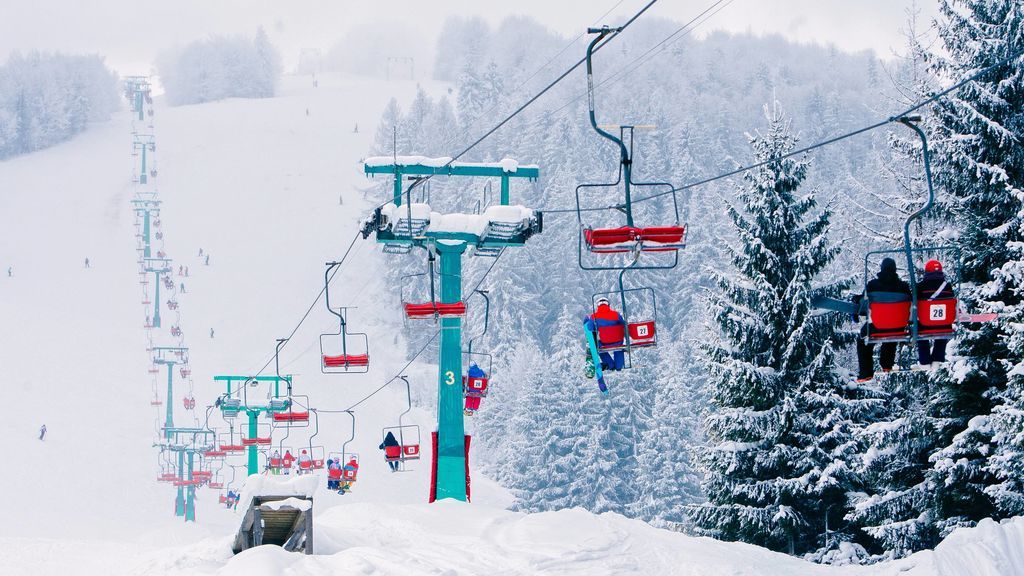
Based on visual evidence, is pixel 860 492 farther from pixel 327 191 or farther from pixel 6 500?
pixel 327 191

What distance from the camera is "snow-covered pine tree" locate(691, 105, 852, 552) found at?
2066 cm

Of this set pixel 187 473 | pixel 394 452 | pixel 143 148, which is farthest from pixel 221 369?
pixel 143 148

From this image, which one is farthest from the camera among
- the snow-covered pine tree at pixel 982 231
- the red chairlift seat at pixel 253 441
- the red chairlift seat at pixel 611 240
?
the red chairlift seat at pixel 253 441

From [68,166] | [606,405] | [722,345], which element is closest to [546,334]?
[606,405]

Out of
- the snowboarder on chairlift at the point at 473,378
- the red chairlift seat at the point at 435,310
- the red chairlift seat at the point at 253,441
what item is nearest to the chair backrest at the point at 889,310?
the red chairlift seat at the point at 435,310

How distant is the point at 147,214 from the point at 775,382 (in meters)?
71.0

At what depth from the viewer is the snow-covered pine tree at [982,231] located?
54.1 ft

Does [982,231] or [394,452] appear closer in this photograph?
[982,231]

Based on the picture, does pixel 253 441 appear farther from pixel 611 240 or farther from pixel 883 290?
pixel 883 290

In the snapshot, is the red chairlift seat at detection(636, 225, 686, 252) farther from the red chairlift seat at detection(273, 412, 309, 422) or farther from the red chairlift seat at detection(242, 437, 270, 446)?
the red chairlift seat at detection(242, 437, 270, 446)

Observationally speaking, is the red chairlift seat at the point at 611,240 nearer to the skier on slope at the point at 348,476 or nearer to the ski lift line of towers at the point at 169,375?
the skier on slope at the point at 348,476

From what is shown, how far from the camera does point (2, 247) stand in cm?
9056

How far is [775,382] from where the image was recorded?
69.6 ft

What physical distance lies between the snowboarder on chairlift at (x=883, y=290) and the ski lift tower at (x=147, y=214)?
7073cm
